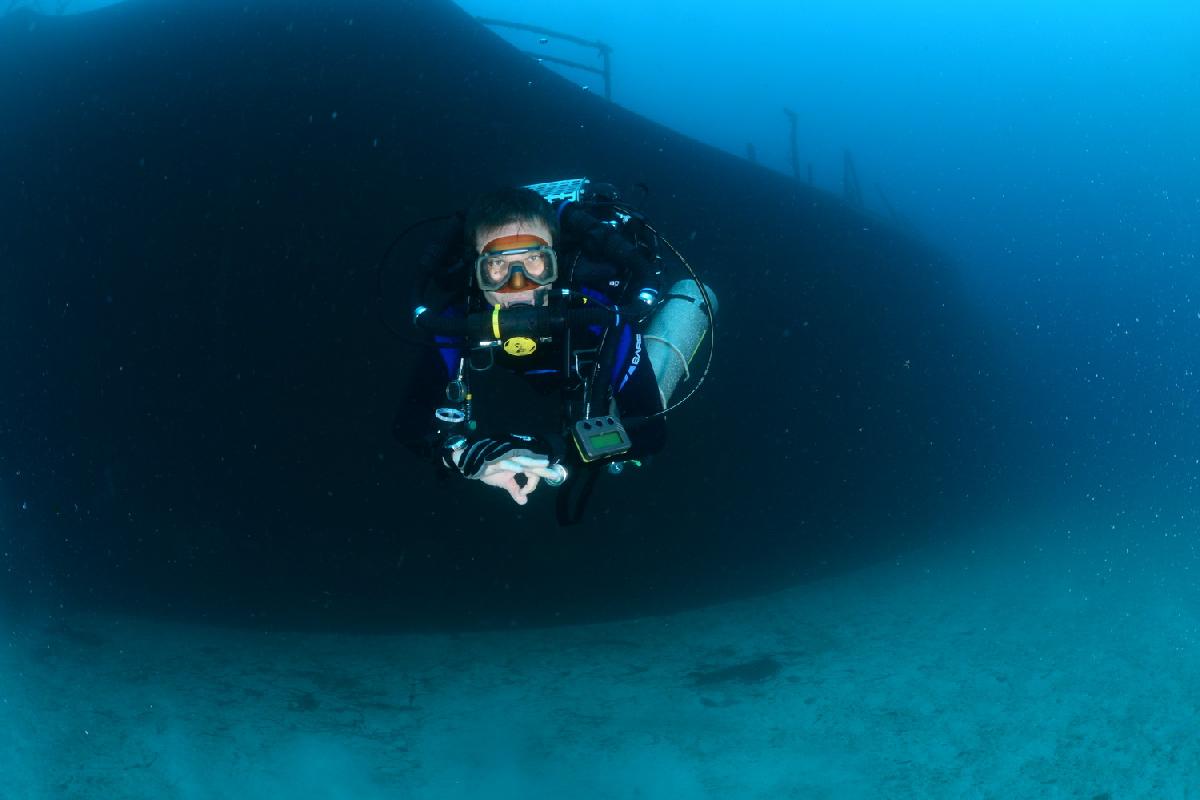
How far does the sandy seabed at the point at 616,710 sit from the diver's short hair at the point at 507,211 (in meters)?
→ 4.42

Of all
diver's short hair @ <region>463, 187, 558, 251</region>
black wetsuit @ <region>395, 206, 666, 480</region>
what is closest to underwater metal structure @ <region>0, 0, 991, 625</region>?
black wetsuit @ <region>395, 206, 666, 480</region>

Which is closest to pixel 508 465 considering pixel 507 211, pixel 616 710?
pixel 507 211

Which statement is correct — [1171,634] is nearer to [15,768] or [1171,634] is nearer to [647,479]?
[647,479]

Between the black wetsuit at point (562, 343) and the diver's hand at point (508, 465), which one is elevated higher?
the black wetsuit at point (562, 343)

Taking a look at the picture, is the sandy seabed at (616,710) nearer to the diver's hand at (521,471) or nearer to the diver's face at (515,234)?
the diver's hand at (521,471)

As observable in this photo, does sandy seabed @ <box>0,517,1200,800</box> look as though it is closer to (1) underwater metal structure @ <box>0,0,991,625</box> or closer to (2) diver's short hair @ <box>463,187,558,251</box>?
(1) underwater metal structure @ <box>0,0,991,625</box>

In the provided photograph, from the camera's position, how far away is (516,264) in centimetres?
303

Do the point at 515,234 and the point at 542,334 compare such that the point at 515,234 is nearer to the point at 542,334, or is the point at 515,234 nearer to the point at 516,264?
the point at 516,264

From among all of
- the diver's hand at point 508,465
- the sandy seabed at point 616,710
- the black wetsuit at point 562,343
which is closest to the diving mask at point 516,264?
the black wetsuit at point 562,343

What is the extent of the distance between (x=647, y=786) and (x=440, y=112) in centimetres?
596

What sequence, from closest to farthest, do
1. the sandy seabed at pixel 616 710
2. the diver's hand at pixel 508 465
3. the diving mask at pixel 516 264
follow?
1. the diver's hand at pixel 508 465
2. the diving mask at pixel 516 264
3. the sandy seabed at pixel 616 710

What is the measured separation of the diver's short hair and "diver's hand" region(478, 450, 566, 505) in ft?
3.23

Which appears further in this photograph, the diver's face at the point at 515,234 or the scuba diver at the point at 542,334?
the diver's face at the point at 515,234

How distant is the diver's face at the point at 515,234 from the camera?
304 cm
